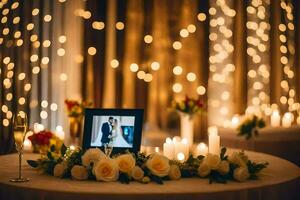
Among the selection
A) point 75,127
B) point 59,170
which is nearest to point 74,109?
point 75,127

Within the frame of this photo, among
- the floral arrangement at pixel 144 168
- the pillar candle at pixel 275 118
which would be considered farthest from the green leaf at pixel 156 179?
the pillar candle at pixel 275 118

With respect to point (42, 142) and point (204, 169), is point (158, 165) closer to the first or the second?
point (204, 169)


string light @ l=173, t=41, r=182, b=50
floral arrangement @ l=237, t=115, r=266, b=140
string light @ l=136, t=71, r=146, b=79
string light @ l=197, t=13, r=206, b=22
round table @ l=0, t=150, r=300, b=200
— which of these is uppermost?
string light @ l=197, t=13, r=206, b=22

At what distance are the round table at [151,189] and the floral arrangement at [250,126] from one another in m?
1.61

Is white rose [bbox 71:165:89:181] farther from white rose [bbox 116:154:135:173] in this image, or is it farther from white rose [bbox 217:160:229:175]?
white rose [bbox 217:160:229:175]

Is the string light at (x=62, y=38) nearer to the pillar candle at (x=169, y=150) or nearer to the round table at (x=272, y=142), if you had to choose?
the round table at (x=272, y=142)

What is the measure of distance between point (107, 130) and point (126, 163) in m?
0.32

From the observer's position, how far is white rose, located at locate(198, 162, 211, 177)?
6.15 feet

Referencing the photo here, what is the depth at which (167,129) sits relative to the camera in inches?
213

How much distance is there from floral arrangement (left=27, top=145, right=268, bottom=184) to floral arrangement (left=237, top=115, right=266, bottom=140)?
1668 mm

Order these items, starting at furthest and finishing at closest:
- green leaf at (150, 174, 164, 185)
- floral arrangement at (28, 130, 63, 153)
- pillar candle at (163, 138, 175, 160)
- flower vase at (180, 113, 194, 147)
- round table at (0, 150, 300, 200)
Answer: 1. flower vase at (180, 113, 194, 147)
2. floral arrangement at (28, 130, 63, 153)
3. pillar candle at (163, 138, 175, 160)
4. green leaf at (150, 174, 164, 185)
5. round table at (0, 150, 300, 200)

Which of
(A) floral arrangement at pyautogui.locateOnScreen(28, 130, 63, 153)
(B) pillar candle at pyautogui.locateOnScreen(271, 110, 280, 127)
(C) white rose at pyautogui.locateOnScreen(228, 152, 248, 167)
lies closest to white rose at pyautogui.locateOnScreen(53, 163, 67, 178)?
(C) white rose at pyautogui.locateOnScreen(228, 152, 248, 167)

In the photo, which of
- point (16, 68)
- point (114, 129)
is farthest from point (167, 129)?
point (114, 129)

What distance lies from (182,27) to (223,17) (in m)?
0.51
